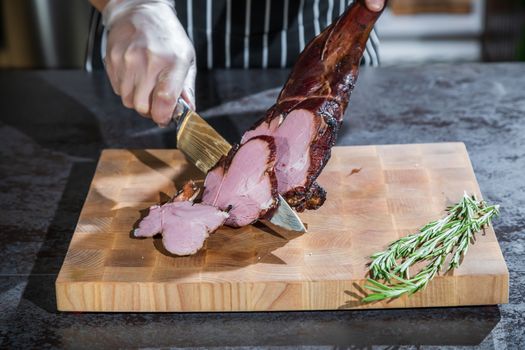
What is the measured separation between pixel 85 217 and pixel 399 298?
2.37ft

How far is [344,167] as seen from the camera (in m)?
2.12

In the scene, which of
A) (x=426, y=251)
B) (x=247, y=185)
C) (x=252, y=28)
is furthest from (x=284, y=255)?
(x=252, y=28)

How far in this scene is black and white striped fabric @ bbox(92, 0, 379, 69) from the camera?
2809 mm

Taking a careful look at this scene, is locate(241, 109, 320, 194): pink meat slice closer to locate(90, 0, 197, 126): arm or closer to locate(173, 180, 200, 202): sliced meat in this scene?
locate(173, 180, 200, 202): sliced meat

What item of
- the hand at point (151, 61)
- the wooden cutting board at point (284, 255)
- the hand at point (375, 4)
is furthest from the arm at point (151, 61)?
the hand at point (375, 4)

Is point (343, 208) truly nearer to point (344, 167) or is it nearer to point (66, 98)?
point (344, 167)

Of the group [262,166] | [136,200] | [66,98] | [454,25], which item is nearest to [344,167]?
[262,166]

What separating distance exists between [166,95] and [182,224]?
0.40 m

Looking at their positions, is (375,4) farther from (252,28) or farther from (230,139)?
(252,28)

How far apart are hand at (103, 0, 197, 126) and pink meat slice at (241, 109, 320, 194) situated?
0.91 feet

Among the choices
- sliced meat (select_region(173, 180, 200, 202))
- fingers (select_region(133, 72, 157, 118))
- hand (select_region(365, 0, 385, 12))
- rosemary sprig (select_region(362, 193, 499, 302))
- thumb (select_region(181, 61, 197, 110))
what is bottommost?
rosemary sprig (select_region(362, 193, 499, 302))

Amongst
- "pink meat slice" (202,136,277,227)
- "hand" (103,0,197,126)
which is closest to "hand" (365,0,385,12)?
"pink meat slice" (202,136,277,227)

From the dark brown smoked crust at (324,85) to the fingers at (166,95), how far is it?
0.24 m

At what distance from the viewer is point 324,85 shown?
1967 millimetres
